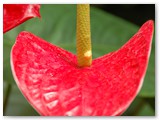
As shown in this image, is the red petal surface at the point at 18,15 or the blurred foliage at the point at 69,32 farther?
the blurred foliage at the point at 69,32

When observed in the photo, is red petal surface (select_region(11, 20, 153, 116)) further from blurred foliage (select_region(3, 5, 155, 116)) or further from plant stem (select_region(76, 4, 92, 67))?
blurred foliage (select_region(3, 5, 155, 116))

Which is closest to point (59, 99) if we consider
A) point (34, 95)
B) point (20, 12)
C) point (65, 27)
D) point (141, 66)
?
point (34, 95)

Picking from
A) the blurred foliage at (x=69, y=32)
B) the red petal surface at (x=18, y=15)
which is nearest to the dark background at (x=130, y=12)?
the blurred foliage at (x=69, y=32)

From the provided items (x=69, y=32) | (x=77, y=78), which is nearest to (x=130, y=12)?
(x=69, y=32)

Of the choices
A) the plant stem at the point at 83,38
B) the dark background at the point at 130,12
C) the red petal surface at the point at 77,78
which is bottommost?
the red petal surface at the point at 77,78

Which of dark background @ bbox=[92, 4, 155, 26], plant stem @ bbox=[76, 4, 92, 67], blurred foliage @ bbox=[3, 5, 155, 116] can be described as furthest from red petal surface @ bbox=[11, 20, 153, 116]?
dark background @ bbox=[92, 4, 155, 26]

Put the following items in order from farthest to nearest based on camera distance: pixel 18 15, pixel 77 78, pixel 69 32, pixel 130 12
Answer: pixel 130 12
pixel 69 32
pixel 18 15
pixel 77 78

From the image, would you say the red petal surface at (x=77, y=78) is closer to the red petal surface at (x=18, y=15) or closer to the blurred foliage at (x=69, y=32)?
the red petal surface at (x=18, y=15)

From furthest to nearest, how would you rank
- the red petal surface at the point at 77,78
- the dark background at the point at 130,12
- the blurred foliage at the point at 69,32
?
the dark background at the point at 130,12 < the blurred foliage at the point at 69,32 < the red petal surface at the point at 77,78

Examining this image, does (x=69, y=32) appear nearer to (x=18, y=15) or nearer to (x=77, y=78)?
(x=18, y=15)
